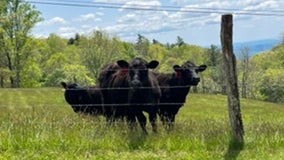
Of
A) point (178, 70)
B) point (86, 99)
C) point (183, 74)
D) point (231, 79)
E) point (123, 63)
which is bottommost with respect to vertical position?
point (86, 99)

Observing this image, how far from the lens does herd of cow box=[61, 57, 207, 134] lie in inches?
427

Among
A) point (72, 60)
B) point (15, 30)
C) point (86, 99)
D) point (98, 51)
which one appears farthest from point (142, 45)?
point (86, 99)

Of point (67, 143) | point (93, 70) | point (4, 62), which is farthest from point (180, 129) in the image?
point (93, 70)

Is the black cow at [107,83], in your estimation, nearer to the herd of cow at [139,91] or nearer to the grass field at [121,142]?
the herd of cow at [139,91]

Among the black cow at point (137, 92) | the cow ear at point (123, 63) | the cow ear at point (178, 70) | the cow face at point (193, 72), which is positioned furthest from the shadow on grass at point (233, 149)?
the cow ear at point (178, 70)

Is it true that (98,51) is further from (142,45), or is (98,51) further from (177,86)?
(177,86)

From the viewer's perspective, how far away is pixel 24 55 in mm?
59750

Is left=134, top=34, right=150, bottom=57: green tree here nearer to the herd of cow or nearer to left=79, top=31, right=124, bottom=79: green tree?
left=79, top=31, right=124, bottom=79: green tree

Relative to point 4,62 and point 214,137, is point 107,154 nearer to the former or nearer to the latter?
point 214,137

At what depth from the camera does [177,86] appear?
12453 millimetres

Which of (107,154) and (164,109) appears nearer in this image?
(107,154)

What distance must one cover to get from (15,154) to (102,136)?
59.9 inches

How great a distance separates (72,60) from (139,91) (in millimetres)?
76612

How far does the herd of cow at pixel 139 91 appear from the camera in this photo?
10836mm
